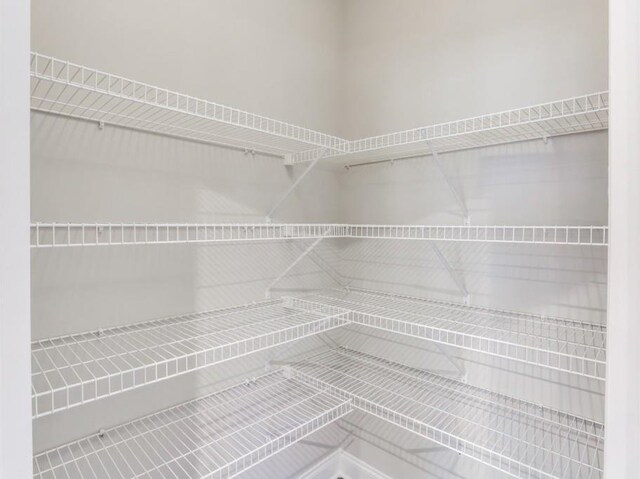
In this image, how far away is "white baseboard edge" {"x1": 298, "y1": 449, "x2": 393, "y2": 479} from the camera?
1.68m

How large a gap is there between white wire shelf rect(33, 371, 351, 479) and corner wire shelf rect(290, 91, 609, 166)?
104cm

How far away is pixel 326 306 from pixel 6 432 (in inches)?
45.1

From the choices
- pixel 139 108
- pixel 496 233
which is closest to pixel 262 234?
pixel 139 108

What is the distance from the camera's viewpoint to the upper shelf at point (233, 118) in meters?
0.94

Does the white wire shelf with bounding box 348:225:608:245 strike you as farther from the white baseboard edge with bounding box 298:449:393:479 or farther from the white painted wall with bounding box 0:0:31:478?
the white baseboard edge with bounding box 298:449:393:479

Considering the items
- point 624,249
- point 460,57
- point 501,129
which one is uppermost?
point 460,57

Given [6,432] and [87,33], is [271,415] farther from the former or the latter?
[87,33]

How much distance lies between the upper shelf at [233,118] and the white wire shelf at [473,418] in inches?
38.7

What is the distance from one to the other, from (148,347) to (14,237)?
2.17 feet

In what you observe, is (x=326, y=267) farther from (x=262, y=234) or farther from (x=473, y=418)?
(x=473, y=418)

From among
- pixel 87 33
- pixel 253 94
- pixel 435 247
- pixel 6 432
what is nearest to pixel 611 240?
pixel 435 247

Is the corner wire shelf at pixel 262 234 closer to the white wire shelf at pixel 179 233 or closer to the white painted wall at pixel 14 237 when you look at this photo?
the white wire shelf at pixel 179 233

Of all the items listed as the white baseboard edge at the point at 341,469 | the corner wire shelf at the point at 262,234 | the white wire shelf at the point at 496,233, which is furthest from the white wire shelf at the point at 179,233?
the white baseboard edge at the point at 341,469

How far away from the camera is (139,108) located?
3.52 ft
